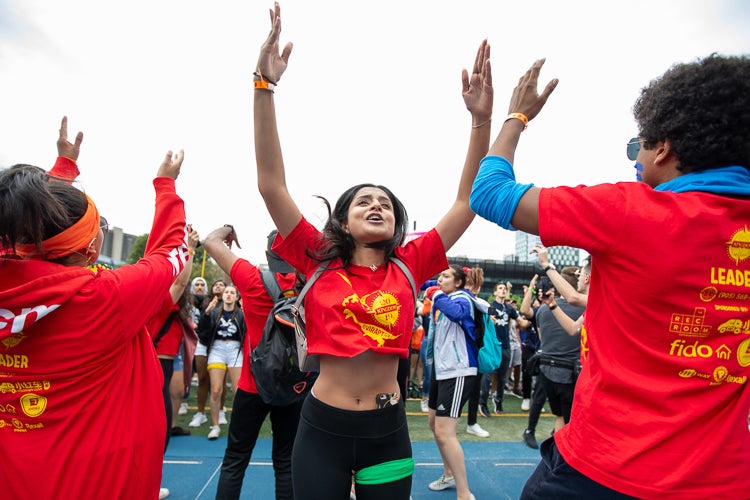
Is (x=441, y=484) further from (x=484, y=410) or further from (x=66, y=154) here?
(x=66, y=154)

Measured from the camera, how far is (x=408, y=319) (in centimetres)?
212

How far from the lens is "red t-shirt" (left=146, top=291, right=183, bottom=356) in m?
4.56

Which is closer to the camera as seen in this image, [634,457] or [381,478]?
[634,457]

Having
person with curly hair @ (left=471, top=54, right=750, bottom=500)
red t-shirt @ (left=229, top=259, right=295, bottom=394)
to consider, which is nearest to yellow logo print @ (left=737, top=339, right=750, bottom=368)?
person with curly hair @ (left=471, top=54, right=750, bottom=500)

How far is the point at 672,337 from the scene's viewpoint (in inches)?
49.4

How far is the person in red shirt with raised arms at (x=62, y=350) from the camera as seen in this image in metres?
1.46

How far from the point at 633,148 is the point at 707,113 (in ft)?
0.85

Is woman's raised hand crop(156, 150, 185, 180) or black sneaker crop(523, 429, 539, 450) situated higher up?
woman's raised hand crop(156, 150, 185, 180)

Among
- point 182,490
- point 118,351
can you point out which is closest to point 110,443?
point 118,351

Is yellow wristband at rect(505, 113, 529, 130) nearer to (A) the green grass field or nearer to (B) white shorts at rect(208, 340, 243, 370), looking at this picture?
(B) white shorts at rect(208, 340, 243, 370)

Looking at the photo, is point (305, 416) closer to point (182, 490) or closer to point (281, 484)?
point (281, 484)

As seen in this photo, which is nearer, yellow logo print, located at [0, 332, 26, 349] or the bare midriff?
yellow logo print, located at [0, 332, 26, 349]

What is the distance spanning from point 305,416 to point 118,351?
83 centimetres

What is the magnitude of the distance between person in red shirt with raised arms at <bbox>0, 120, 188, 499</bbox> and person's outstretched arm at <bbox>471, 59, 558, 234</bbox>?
126cm
